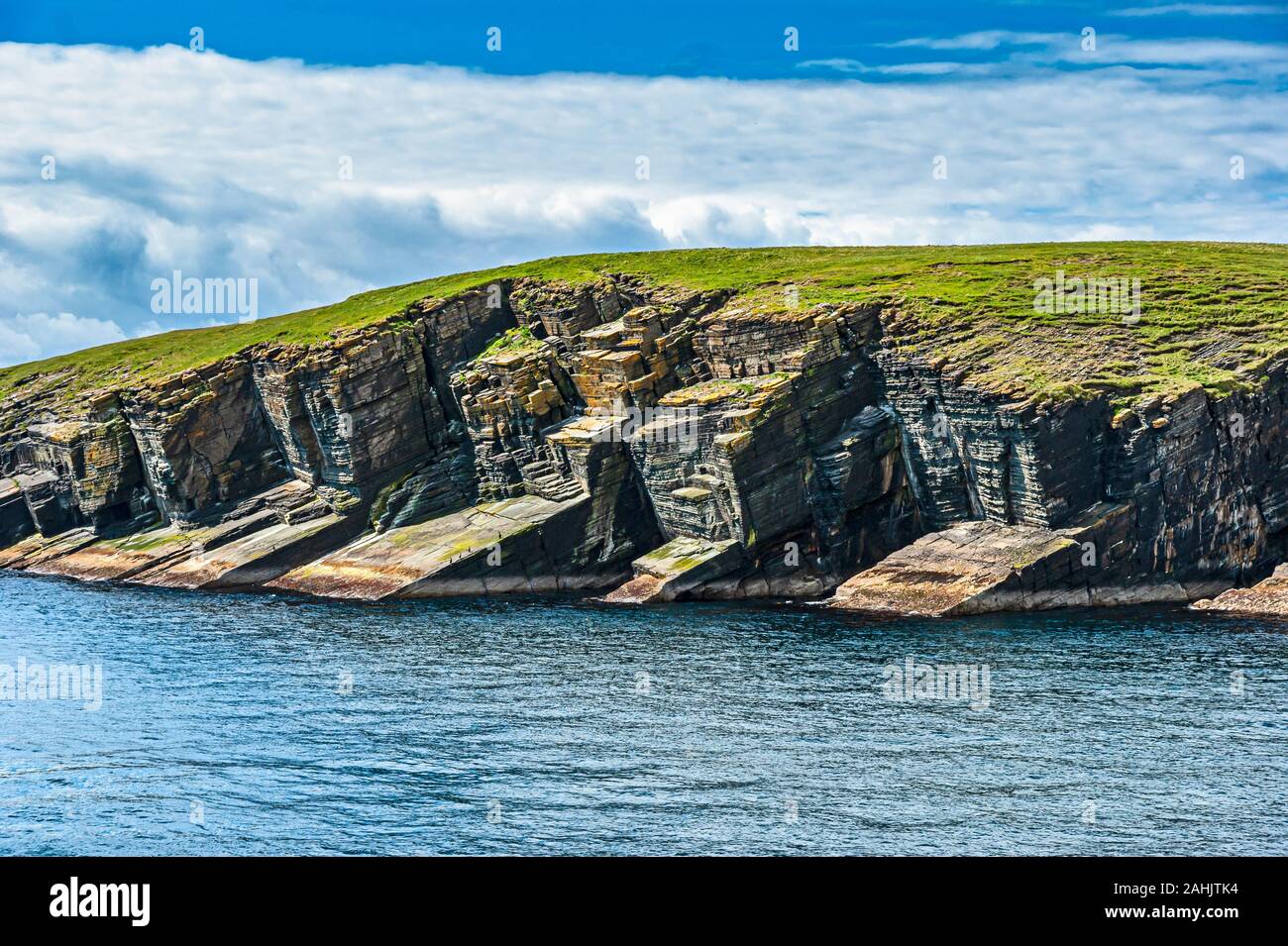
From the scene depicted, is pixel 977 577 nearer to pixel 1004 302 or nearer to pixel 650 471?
pixel 650 471

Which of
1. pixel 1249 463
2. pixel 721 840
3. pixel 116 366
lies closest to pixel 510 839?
pixel 721 840

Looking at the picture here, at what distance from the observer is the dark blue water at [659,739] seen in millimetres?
47094

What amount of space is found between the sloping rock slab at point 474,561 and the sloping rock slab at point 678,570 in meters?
7.14

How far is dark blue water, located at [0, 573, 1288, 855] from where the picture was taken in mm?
47094

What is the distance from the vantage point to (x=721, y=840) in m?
45.8

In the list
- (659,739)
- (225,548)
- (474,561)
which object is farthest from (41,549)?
(659,739)

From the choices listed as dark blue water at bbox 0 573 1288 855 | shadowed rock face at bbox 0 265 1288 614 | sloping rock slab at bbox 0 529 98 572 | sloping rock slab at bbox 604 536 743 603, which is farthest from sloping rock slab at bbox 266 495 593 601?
sloping rock slab at bbox 0 529 98 572

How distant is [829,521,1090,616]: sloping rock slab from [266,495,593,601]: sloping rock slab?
2379 cm

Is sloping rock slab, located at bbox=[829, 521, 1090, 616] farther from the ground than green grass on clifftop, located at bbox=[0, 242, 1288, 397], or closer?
closer

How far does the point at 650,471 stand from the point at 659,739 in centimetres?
4516

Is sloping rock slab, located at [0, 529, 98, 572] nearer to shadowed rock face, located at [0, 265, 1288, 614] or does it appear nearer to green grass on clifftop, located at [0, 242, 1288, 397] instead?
shadowed rock face, located at [0, 265, 1288, 614]

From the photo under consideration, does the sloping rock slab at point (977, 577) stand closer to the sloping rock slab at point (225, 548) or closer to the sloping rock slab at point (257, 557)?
the sloping rock slab at point (257, 557)
